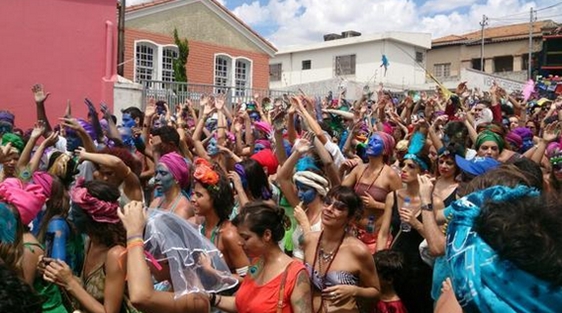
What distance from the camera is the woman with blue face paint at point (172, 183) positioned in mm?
4984

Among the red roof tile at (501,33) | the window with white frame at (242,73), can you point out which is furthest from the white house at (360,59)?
Answer: the window with white frame at (242,73)

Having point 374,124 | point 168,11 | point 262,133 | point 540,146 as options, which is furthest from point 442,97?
point 168,11

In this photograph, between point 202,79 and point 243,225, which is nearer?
point 243,225

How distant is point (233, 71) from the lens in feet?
97.3

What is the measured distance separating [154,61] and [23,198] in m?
24.2

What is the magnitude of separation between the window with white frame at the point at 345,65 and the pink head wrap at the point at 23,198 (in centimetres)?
4076

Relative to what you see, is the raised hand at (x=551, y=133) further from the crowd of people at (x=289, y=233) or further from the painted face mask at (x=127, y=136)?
the painted face mask at (x=127, y=136)

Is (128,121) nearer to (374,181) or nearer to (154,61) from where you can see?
(374,181)

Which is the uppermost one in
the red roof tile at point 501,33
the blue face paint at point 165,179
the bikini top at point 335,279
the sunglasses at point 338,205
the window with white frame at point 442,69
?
the red roof tile at point 501,33

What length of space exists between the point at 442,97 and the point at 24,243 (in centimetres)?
1051

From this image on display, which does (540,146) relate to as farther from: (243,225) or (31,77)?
(31,77)

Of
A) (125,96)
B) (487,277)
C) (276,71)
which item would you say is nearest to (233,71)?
(125,96)

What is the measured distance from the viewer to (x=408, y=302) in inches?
174

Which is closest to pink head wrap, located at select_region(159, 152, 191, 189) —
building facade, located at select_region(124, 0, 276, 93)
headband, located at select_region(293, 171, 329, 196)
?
headband, located at select_region(293, 171, 329, 196)
